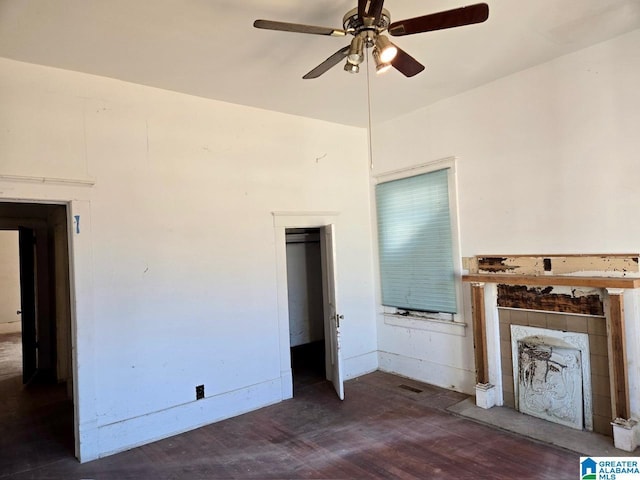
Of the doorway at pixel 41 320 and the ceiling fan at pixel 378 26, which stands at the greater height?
the ceiling fan at pixel 378 26

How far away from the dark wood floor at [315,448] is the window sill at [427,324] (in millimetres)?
691

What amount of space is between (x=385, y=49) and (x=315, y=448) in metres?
3.01

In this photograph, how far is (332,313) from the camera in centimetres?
455

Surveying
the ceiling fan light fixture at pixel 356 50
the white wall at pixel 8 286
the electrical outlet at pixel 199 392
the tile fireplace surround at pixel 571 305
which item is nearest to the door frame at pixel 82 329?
the electrical outlet at pixel 199 392

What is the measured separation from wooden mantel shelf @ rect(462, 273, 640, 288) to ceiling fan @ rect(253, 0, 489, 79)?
88.2 inches

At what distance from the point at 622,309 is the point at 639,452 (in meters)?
1.05

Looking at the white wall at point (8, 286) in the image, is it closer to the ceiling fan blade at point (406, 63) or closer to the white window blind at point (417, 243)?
the white window blind at point (417, 243)

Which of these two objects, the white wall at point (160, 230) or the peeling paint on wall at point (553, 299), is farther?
the peeling paint on wall at point (553, 299)

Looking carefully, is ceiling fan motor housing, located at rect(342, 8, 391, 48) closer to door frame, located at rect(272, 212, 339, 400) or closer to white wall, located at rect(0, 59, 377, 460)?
white wall, located at rect(0, 59, 377, 460)

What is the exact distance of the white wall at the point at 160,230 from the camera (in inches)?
128

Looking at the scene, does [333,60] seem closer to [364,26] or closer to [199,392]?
[364,26]

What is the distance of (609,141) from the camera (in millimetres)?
3295

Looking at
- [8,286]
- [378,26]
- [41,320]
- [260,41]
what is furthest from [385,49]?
[8,286]

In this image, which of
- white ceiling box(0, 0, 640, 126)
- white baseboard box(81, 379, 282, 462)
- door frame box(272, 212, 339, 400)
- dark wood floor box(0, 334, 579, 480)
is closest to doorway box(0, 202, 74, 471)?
dark wood floor box(0, 334, 579, 480)
